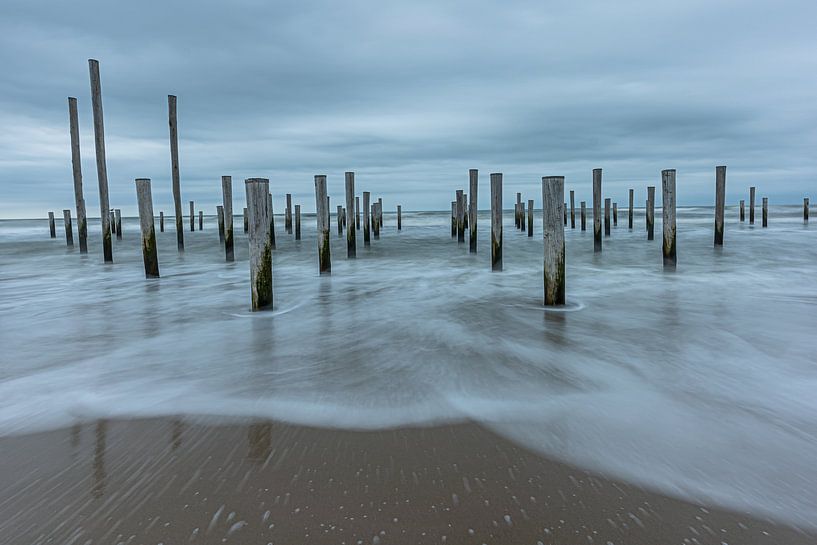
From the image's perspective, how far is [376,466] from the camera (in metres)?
2.18

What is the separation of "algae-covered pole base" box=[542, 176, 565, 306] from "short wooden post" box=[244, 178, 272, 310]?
3011mm

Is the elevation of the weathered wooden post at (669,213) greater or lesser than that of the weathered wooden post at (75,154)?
lesser

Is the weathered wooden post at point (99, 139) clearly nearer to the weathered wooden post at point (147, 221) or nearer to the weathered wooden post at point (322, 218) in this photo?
the weathered wooden post at point (147, 221)

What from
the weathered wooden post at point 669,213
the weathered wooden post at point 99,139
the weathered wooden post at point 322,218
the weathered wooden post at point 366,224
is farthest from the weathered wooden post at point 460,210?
the weathered wooden post at point 99,139

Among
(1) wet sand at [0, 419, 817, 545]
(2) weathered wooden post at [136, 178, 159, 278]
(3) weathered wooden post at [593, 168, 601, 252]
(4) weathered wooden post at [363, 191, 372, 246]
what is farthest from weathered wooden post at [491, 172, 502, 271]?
(4) weathered wooden post at [363, 191, 372, 246]

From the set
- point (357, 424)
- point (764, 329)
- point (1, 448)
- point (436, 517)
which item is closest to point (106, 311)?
point (1, 448)

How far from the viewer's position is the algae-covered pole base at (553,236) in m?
5.76

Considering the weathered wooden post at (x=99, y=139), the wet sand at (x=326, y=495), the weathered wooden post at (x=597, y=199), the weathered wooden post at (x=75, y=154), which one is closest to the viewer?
the wet sand at (x=326, y=495)

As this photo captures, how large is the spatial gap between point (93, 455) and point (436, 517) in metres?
1.56

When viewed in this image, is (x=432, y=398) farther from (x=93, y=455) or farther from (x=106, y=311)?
(x=106, y=311)

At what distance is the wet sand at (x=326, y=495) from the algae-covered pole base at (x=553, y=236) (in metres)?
3.75

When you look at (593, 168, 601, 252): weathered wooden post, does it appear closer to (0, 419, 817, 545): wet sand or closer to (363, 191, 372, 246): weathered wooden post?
(363, 191, 372, 246): weathered wooden post

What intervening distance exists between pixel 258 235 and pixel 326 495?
4.31 metres

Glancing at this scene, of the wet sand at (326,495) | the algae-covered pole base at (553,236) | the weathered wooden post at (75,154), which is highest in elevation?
the weathered wooden post at (75,154)
